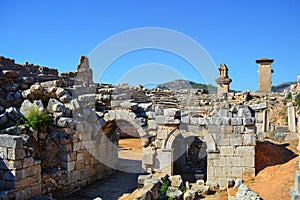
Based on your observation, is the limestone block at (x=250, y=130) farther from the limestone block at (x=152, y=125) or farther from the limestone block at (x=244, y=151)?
the limestone block at (x=152, y=125)

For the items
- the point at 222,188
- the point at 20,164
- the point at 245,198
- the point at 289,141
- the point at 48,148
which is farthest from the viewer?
the point at 289,141

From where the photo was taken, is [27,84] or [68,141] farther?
[27,84]

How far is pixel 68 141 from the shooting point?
10102 millimetres

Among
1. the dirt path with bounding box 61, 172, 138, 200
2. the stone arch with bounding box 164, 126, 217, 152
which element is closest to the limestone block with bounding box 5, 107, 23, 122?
the dirt path with bounding box 61, 172, 138, 200

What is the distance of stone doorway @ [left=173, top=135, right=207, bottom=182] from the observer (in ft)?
43.7

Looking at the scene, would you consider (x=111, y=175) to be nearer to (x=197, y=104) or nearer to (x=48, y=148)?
(x=48, y=148)

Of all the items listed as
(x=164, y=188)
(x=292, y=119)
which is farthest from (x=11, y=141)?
(x=292, y=119)

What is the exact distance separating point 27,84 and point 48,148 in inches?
154

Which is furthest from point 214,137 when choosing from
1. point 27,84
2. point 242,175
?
point 27,84

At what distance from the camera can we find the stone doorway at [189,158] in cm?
1331

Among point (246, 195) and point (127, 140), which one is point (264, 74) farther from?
point (246, 195)

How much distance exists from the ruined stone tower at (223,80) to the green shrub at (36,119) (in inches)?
659

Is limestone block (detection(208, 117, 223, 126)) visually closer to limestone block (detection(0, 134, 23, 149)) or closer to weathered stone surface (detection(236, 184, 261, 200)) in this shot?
weathered stone surface (detection(236, 184, 261, 200))

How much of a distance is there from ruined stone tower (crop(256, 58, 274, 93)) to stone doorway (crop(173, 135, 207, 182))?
33.1ft
